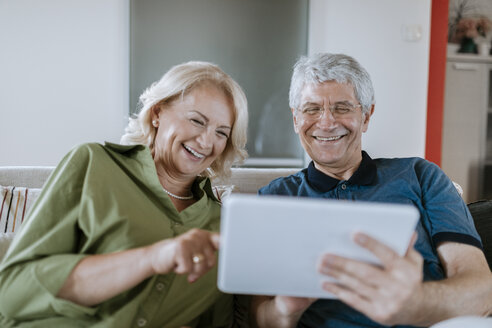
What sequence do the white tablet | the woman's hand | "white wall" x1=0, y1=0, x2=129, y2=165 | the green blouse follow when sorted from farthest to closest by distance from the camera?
"white wall" x1=0, y1=0, x2=129, y2=165 < the green blouse < the woman's hand < the white tablet

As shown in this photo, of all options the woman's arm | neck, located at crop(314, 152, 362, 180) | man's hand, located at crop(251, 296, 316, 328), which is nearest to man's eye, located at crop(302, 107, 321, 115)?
neck, located at crop(314, 152, 362, 180)

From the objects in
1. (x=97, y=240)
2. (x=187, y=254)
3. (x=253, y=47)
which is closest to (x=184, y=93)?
(x=97, y=240)

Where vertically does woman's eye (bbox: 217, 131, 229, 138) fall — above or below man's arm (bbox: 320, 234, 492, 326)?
above

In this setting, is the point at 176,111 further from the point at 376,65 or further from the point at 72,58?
the point at 376,65

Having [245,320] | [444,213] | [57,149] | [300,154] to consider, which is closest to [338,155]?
[444,213]

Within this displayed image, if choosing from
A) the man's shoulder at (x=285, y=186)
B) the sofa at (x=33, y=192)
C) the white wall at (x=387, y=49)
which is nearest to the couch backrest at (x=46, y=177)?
the sofa at (x=33, y=192)

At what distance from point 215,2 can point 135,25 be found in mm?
568

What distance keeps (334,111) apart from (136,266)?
820 millimetres

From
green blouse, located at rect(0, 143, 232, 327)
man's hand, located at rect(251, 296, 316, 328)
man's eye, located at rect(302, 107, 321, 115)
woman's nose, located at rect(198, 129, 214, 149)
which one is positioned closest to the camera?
green blouse, located at rect(0, 143, 232, 327)

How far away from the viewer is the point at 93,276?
88 centimetres

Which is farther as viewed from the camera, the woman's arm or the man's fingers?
the woman's arm

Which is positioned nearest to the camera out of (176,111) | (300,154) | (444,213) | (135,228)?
(135,228)

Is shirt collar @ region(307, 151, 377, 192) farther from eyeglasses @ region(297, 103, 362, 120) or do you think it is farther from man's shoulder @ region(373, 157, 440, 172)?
eyeglasses @ region(297, 103, 362, 120)

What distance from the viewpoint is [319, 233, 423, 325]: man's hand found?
0.71 metres
